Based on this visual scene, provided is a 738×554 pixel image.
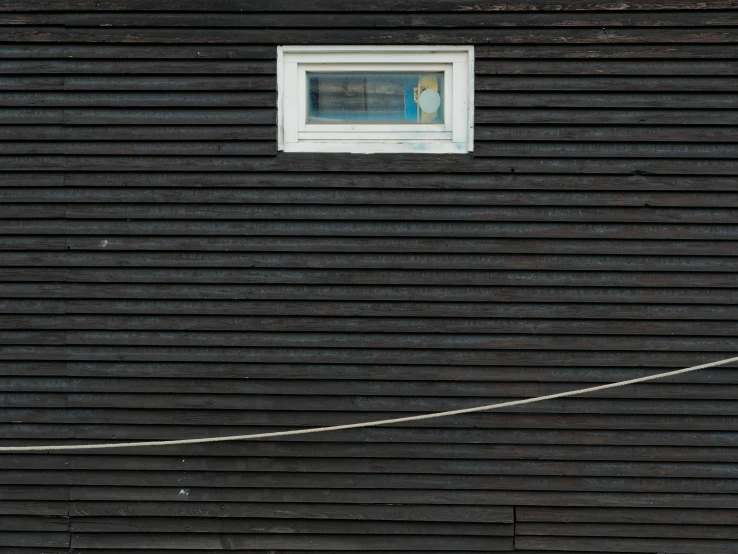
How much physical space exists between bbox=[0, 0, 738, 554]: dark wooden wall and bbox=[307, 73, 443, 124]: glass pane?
0.73 feet

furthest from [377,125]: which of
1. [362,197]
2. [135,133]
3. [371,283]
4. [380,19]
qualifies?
[135,133]

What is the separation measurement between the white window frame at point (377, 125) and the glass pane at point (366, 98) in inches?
1.5

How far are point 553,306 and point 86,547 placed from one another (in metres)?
2.74

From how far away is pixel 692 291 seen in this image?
3977 mm

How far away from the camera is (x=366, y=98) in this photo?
4.11 metres

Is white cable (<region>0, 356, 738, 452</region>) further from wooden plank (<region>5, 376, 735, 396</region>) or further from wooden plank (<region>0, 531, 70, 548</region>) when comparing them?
wooden plank (<region>0, 531, 70, 548</region>)

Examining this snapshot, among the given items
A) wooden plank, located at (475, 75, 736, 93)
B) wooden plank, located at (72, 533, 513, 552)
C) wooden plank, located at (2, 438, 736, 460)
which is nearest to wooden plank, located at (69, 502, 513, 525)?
wooden plank, located at (2, 438, 736, 460)

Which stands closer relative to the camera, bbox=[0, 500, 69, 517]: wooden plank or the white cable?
the white cable

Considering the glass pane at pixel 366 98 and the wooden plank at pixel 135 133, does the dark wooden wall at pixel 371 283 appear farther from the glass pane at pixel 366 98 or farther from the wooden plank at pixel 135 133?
the glass pane at pixel 366 98

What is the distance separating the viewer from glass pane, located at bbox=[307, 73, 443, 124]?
410 centimetres

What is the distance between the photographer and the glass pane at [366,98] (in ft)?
13.4

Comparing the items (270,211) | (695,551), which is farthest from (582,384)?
(270,211)

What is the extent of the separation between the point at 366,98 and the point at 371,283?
981mm

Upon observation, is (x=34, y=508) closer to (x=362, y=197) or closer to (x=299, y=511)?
(x=299, y=511)
